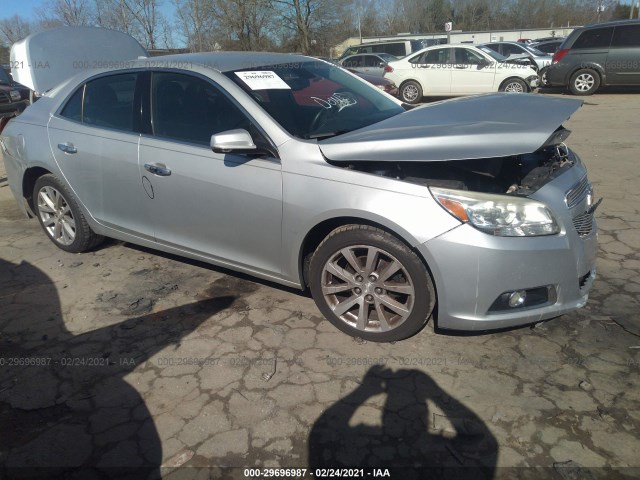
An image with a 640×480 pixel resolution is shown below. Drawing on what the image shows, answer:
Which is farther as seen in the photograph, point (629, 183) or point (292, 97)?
point (629, 183)

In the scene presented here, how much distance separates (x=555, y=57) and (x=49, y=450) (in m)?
15.5

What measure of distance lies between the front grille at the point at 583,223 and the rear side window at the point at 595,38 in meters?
13.1

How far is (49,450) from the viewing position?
90.8 inches

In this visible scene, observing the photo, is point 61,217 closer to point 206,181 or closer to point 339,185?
point 206,181

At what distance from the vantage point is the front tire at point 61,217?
4.19 meters

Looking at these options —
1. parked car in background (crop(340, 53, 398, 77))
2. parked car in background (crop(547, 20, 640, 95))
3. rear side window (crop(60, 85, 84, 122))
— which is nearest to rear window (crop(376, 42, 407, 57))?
parked car in background (crop(340, 53, 398, 77))

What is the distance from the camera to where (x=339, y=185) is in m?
2.76

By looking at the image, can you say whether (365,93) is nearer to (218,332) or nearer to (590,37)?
(218,332)

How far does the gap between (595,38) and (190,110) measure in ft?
45.6

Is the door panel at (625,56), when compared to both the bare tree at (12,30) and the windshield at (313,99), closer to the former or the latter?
the windshield at (313,99)

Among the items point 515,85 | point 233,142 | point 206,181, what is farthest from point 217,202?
point 515,85

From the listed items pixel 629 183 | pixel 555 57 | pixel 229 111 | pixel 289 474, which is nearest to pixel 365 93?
pixel 229 111

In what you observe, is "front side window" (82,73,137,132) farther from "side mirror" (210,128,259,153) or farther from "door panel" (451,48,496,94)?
"door panel" (451,48,496,94)

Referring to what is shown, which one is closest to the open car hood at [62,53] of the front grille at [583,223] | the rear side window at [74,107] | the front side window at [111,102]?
the rear side window at [74,107]
